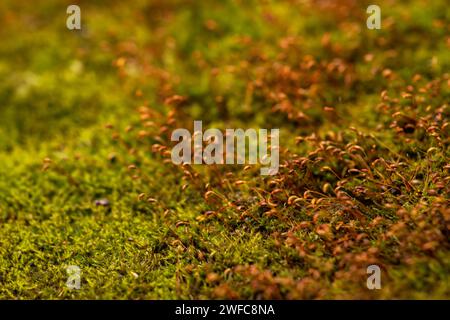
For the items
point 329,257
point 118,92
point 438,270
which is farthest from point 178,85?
point 438,270

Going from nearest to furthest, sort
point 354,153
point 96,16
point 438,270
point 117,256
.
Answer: point 438,270
point 117,256
point 354,153
point 96,16

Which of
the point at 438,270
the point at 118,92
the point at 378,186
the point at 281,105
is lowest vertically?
the point at 438,270

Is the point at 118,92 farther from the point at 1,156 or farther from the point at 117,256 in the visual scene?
the point at 117,256

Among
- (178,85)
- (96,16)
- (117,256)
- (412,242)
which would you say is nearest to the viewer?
(412,242)

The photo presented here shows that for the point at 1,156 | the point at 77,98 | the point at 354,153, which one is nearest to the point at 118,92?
the point at 77,98

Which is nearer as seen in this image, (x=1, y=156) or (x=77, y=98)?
(x=1, y=156)

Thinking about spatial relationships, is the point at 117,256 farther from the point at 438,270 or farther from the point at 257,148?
the point at 438,270
